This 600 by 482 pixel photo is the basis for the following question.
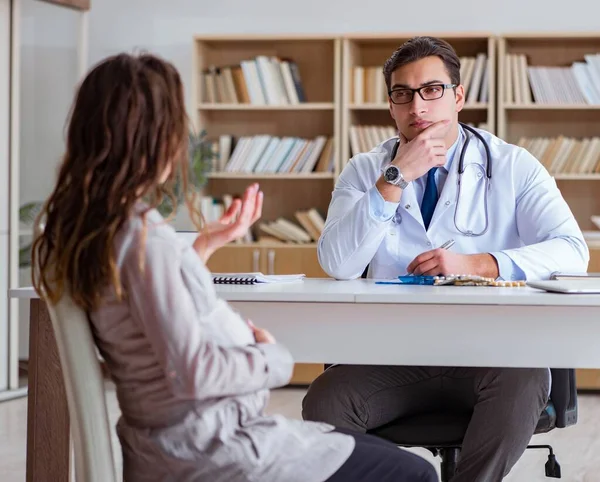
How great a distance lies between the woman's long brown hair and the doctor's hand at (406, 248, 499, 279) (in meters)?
0.99

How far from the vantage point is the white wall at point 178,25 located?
189 inches

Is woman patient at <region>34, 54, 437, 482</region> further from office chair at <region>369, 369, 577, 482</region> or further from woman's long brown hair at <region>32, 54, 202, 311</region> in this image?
office chair at <region>369, 369, 577, 482</region>

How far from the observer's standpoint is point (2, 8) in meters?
4.54

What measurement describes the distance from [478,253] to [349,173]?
469mm

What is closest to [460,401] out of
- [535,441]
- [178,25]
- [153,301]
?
[153,301]

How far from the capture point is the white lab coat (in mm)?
2420

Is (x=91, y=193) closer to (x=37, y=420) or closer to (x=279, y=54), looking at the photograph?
(x=37, y=420)

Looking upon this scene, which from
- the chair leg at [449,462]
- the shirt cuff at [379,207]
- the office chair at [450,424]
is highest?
the shirt cuff at [379,207]

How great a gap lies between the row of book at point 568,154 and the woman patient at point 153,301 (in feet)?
12.6

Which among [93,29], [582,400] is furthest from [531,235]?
[93,29]

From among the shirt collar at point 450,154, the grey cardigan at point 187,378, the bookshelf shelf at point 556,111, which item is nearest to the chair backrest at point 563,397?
the shirt collar at point 450,154

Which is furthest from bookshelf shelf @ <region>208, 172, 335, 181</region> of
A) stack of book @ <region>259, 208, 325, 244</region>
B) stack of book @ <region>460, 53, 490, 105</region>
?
stack of book @ <region>460, 53, 490, 105</region>

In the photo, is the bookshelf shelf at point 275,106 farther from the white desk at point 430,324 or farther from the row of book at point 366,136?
the white desk at point 430,324

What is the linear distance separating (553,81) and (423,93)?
268cm
